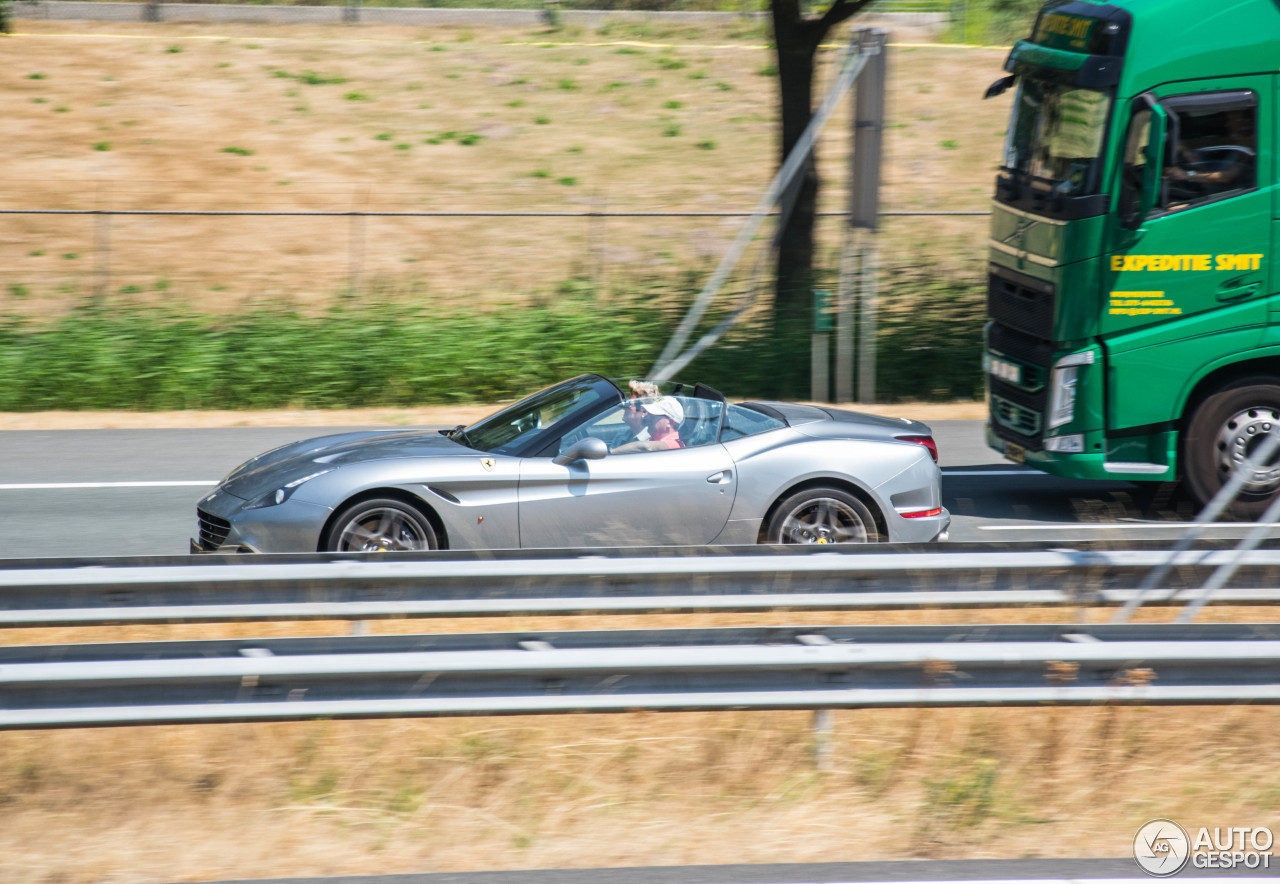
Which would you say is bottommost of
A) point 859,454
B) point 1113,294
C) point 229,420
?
point 229,420

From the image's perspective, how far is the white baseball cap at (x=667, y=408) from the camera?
7.30m

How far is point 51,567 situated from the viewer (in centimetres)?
472

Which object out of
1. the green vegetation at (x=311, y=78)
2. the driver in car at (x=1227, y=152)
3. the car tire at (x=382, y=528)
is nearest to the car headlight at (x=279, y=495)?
the car tire at (x=382, y=528)

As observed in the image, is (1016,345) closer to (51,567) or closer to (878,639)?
(878,639)

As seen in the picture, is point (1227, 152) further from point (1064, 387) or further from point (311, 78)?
point (311, 78)

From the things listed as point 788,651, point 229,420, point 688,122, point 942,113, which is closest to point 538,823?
point 788,651

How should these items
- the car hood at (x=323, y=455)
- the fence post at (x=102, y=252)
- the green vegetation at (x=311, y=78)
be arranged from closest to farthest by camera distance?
the car hood at (x=323, y=455)
the fence post at (x=102, y=252)
the green vegetation at (x=311, y=78)

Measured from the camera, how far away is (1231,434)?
8.97 m

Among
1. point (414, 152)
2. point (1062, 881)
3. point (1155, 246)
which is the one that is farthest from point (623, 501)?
point (414, 152)

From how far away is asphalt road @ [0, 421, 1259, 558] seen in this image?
28.3 ft

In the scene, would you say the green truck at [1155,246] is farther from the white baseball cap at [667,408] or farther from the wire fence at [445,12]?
the wire fence at [445,12]

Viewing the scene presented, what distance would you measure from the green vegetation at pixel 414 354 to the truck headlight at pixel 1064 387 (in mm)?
5213

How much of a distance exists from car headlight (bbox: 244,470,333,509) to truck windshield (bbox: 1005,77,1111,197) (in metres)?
5.52

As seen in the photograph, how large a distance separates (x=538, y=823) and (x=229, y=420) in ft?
31.9
